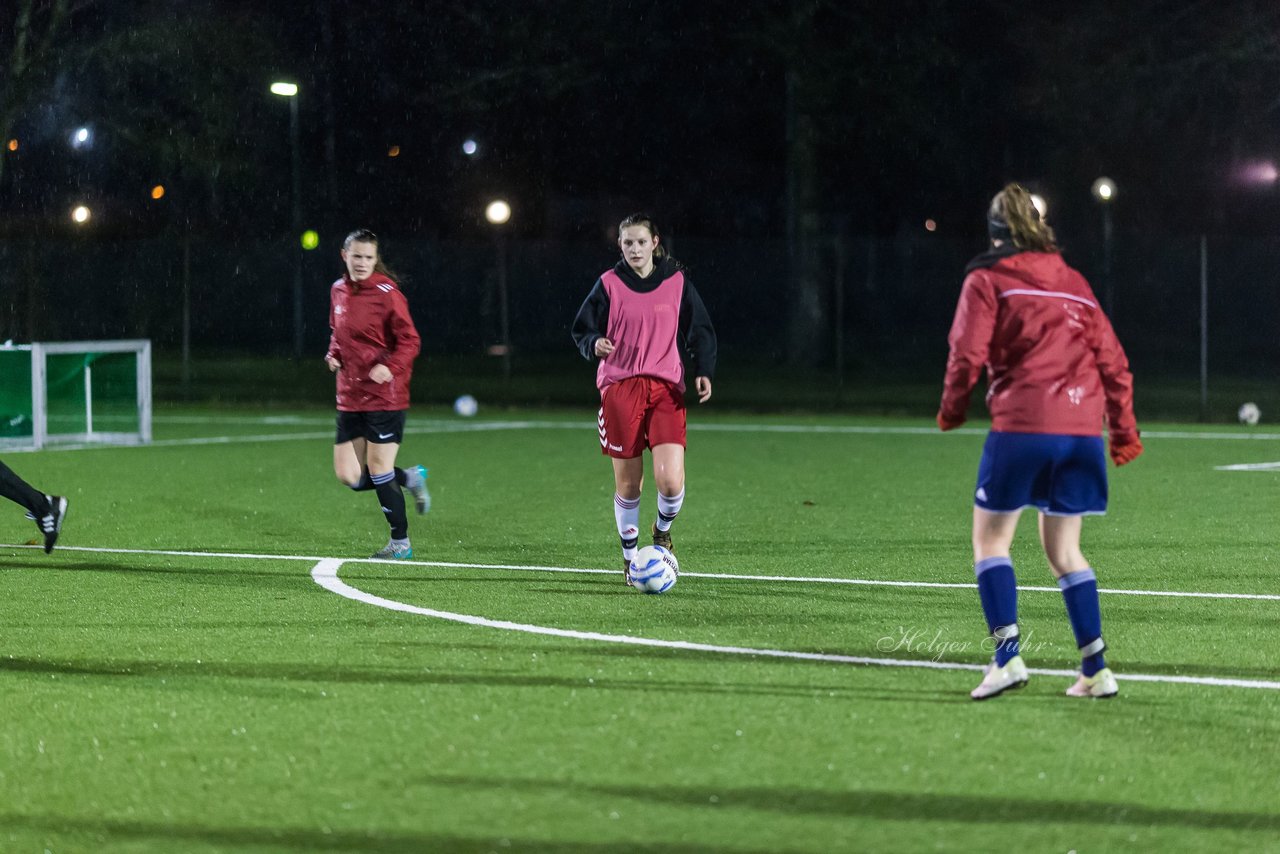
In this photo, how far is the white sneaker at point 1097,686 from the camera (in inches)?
248

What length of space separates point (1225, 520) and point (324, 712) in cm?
778

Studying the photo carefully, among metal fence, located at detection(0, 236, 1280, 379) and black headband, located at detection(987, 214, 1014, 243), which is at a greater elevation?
metal fence, located at detection(0, 236, 1280, 379)

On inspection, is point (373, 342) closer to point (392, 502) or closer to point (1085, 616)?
point (392, 502)

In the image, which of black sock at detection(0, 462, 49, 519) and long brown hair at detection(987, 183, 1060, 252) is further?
black sock at detection(0, 462, 49, 519)

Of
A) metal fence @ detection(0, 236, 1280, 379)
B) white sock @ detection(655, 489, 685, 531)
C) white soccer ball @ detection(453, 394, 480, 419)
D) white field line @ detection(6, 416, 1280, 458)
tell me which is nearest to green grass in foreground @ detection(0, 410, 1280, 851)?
white sock @ detection(655, 489, 685, 531)

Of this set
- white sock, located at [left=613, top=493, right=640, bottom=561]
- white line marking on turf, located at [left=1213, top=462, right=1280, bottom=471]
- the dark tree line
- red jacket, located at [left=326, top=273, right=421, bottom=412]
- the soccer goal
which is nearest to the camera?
white sock, located at [left=613, top=493, right=640, bottom=561]

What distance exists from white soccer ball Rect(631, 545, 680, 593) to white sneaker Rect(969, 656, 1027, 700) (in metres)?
2.71

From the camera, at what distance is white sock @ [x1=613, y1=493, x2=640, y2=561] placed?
9391 millimetres

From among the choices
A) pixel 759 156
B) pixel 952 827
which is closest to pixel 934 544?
pixel 952 827

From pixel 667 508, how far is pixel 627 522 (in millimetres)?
224

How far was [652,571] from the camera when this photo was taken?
28.9 feet

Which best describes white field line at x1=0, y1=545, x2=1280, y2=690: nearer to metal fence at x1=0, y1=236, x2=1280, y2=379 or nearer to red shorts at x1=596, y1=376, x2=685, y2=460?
red shorts at x1=596, y1=376, x2=685, y2=460

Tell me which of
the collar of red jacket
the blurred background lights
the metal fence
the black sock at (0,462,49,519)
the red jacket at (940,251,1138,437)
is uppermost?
the blurred background lights

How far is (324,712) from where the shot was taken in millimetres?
6168
